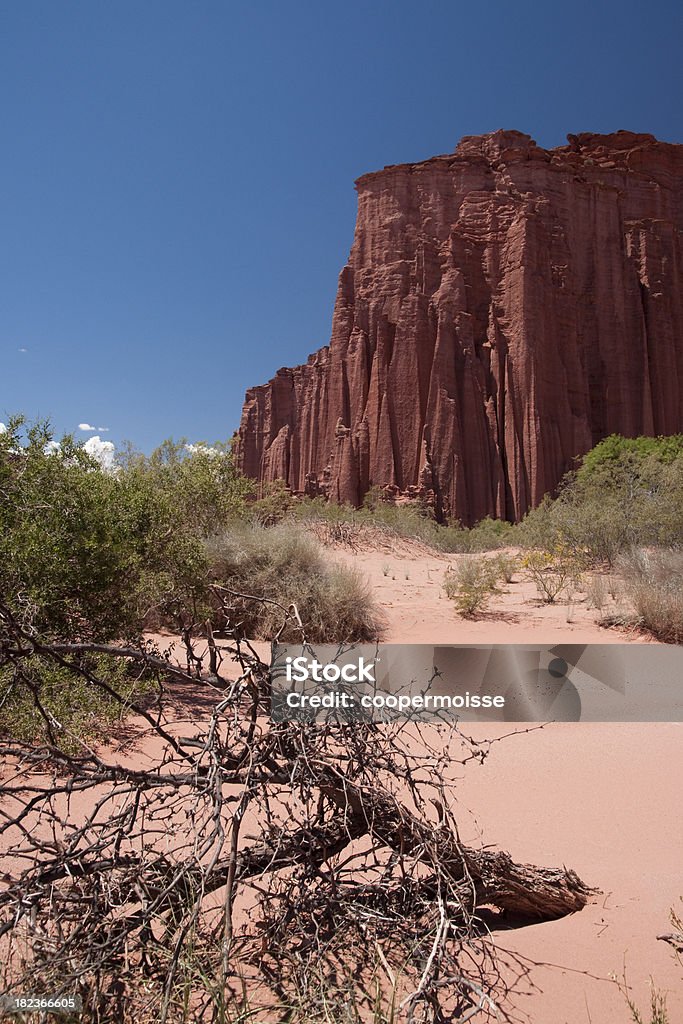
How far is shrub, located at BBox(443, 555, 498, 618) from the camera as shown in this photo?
11078 millimetres

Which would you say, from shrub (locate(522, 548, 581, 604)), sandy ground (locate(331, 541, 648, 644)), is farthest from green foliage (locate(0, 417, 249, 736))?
shrub (locate(522, 548, 581, 604))

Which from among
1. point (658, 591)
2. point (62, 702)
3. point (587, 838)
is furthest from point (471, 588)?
point (62, 702)

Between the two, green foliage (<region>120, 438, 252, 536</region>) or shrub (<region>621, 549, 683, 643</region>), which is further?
green foliage (<region>120, 438, 252, 536</region>)

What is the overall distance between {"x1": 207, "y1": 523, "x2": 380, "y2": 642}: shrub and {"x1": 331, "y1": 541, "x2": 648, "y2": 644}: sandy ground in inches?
31.2

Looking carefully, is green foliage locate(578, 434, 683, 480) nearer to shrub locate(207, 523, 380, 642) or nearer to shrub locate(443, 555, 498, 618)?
shrub locate(443, 555, 498, 618)

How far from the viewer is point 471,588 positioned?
1139cm

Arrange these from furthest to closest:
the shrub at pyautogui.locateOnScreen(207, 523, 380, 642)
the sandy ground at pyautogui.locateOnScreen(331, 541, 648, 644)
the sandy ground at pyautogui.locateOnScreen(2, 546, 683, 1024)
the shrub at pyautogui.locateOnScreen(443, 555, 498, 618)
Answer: the shrub at pyautogui.locateOnScreen(443, 555, 498, 618)
the sandy ground at pyautogui.locateOnScreen(331, 541, 648, 644)
the shrub at pyautogui.locateOnScreen(207, 523, 380, 642)
the sandy ground at pyautogui.locateOnScreen(2, 546, 683, 1024)

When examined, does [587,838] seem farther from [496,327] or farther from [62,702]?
[496,327]

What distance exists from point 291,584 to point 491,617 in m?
3.74

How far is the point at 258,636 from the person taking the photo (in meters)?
9.34

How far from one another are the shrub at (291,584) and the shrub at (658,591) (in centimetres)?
408

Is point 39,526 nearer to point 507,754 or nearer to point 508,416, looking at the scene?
point 507,754

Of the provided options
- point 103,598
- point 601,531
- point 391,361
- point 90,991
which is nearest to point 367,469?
point 391,361

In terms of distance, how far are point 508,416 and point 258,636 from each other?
3687 cm
